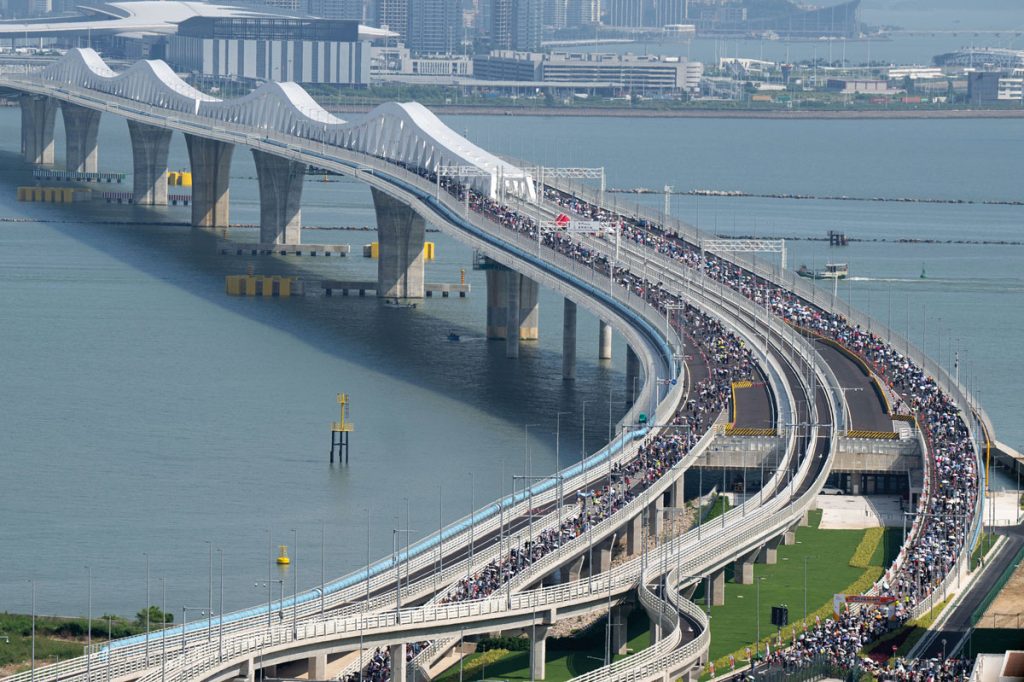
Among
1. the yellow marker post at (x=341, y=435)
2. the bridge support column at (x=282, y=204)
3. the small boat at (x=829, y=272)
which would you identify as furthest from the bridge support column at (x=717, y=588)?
the bridge support column at (x=282, y=204)

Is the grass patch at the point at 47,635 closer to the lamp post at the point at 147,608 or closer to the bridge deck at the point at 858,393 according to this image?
the lamp post at the point at 147,608

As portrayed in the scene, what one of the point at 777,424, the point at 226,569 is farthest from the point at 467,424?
the point at 226,569

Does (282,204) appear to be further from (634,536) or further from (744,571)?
(744,571)

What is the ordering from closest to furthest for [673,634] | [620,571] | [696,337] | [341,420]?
[673,634], [620,571], [341,420], [696,337]

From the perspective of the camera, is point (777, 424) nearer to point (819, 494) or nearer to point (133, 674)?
point (819, 494)

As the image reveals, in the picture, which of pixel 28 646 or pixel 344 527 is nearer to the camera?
pixel 28 646

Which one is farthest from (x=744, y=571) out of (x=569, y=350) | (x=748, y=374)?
(x=569, y=350)
